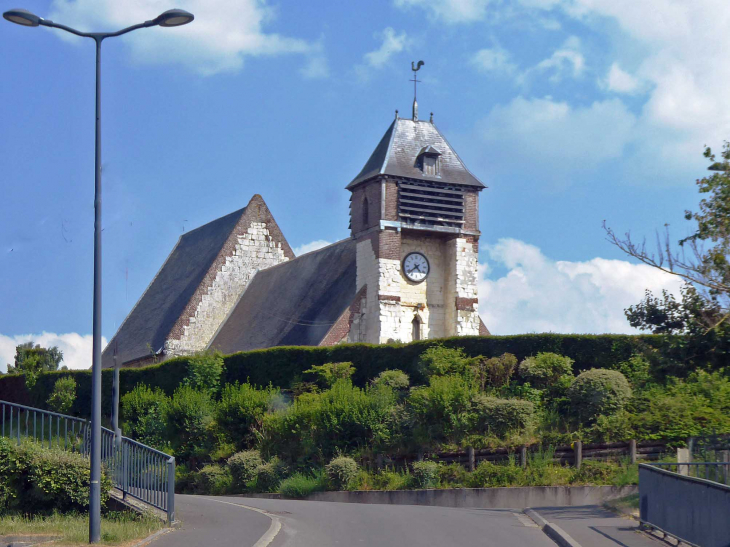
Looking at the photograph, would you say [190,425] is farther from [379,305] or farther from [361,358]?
[379,305]

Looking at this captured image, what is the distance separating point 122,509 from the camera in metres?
16.9

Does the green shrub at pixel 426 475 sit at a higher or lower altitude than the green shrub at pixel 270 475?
higher

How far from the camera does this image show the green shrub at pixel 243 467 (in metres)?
29.8

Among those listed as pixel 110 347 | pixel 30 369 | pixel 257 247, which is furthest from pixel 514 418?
pixel 110 347

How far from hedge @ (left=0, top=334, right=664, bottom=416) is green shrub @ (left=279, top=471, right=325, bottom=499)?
6233 mm

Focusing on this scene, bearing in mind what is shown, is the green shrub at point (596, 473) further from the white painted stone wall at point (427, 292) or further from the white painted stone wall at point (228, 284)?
the white painted stone wall at point (228, 284)

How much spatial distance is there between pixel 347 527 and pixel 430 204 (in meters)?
30.3

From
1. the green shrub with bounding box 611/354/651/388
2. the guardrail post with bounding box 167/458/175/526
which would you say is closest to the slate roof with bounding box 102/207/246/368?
the green shrub with bounding box 611/354/651/388

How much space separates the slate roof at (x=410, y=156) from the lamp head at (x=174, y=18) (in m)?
29.8

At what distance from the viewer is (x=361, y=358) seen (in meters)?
35.2

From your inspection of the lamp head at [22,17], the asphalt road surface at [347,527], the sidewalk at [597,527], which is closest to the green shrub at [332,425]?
the asphalt road surface at [347,527]

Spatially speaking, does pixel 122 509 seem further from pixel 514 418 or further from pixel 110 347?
pixel 110 347

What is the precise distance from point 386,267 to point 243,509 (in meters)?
24.9

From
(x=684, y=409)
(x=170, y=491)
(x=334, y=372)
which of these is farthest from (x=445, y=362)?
A: (x=170, y=491)
